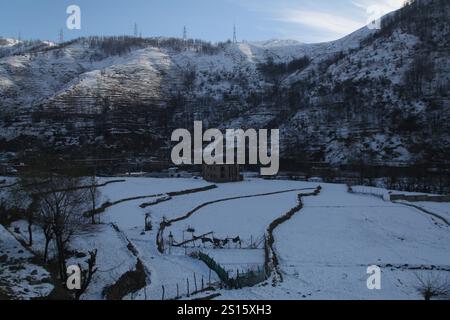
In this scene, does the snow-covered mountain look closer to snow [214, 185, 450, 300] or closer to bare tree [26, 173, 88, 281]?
snow [214, 185, 450, 300]

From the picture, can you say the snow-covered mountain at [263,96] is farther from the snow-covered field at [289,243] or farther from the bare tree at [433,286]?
the bare tree at [433,286]

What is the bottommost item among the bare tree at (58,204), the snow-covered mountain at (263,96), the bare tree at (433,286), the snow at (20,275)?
the bare tree at (433,286)

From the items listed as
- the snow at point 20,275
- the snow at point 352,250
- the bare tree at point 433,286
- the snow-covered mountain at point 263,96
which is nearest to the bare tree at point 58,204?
the snow at point 20,275

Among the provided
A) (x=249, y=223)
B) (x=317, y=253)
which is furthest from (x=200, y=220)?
(x=317, y=253)

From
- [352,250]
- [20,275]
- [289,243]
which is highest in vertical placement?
[20,275]

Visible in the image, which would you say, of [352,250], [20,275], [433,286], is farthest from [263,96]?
[20,275]

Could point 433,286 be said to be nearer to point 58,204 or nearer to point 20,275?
point 20,275

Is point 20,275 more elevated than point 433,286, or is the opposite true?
point 20,275
